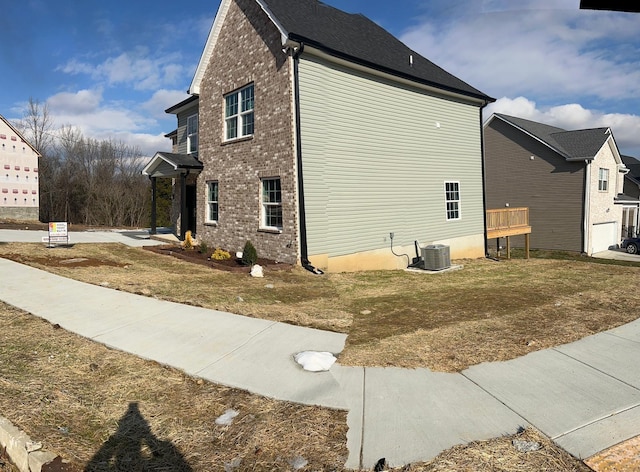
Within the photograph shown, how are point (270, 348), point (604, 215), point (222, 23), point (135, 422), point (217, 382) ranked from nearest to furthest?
1. point (135, 422)
2. point (217, 382)
3. point (270, 348)
4. point (222, 23)
5. point (604, 215)

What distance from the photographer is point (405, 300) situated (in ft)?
28.1

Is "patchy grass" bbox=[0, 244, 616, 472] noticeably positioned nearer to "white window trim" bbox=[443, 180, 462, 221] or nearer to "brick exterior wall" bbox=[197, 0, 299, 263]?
"brick exterior wall" bbox=[197, 0, 299, 263]

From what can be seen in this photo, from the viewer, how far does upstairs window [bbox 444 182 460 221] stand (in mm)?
16781

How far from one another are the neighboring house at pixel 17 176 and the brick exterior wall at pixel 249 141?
20705mm

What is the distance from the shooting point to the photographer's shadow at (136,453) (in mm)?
2955

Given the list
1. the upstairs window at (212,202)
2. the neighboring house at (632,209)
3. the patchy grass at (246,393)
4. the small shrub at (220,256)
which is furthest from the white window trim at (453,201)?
the neighboring house at (632,209)

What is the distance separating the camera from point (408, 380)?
4258 millimetres

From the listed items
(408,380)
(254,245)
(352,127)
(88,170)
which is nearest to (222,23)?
(352,127)

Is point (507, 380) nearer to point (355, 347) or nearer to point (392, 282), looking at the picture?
point (355, 347)

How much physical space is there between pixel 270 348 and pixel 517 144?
2753 cm

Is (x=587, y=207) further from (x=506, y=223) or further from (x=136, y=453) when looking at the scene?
(x=136, y=453)

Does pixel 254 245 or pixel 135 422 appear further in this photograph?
pixel 254 245

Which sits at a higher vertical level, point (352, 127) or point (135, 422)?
point (352, 127)

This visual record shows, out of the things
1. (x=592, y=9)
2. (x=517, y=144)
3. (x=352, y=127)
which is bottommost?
(x=592, y=9)
